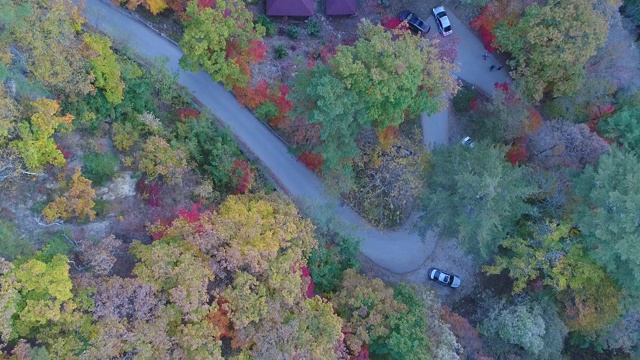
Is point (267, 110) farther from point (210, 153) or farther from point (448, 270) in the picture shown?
point (448, 270)

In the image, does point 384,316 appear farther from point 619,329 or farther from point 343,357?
point 619,329

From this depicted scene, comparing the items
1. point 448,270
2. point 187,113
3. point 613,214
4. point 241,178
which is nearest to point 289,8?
point 187,113

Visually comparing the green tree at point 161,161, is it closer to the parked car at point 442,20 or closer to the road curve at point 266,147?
the road curve at point 266,147

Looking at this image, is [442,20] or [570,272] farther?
[442,20]

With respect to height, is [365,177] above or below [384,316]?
above

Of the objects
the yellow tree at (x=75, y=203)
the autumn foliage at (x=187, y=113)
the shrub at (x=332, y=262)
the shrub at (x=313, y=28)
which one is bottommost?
the shrub at (x=332, y=262)

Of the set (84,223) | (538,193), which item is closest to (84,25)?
(84,223)

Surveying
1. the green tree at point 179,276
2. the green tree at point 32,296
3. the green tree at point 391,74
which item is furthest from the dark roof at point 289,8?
the green tree at point 32,296
